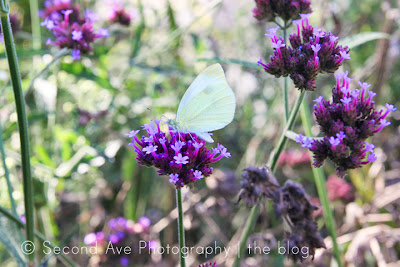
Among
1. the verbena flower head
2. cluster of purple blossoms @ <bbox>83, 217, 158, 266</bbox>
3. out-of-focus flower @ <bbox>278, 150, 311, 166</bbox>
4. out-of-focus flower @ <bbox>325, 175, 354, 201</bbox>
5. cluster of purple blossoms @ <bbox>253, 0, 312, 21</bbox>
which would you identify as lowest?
cluster of purple blossoms @ <bbox>83, 217, 158, 266</bbox>

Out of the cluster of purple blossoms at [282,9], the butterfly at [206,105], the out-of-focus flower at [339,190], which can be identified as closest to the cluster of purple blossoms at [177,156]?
the butterfly at [206,105]

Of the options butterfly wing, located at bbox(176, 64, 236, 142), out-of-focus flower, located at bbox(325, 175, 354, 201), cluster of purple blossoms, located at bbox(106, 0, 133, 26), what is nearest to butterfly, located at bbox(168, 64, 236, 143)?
butterfly wing, located at bbox(176, 64, 236, 142)

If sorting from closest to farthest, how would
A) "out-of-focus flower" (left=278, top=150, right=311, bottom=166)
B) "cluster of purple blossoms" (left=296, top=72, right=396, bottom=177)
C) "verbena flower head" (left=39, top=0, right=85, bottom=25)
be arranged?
"cluster of purple blossoms" (left=296, top=72, right=396, bottom=177) < "verbena flower head" (left=39, top=0, right=85, bottom=25) < "out-of-focus flower" (left=278, top=150, right=311, bottom=166)

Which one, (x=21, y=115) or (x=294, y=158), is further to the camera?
(x=294, y=158)

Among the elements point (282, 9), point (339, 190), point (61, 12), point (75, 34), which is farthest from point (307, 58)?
point (339, 190)

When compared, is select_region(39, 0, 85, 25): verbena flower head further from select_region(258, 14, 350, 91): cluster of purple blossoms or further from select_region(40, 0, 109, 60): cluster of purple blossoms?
select_region(258, 14, 350, 91): cluster of purple blossoms

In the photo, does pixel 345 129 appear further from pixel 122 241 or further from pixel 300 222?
pixel 122 241

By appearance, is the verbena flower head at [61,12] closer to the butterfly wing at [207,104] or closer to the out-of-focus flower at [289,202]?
the butterfly wing at [207,104]
